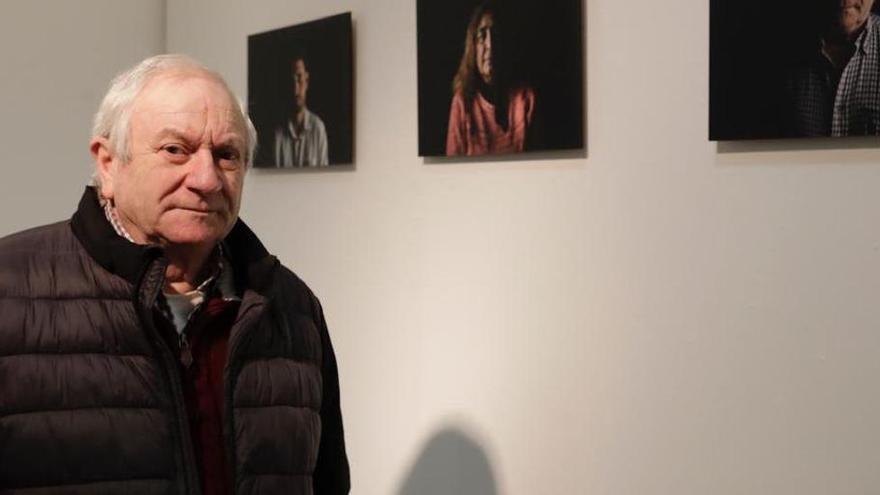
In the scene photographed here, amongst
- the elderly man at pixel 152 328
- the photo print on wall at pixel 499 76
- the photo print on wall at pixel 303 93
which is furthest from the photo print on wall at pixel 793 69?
the photo print on wall at pixel 303 93

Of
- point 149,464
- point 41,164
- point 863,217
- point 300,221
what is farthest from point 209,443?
point 41,164

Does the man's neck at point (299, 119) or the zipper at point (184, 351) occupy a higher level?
the man's neck at point (299, 119)

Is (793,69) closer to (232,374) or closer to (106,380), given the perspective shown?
(232,374)

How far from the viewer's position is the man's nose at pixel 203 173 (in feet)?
6.28

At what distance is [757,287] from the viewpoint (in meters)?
2.21

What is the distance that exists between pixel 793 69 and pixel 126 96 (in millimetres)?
1103

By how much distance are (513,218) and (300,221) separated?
3.20 feet

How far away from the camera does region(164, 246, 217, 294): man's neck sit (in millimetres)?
1985

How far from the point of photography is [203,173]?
192 cm

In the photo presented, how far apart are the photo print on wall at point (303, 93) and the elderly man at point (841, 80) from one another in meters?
1.45

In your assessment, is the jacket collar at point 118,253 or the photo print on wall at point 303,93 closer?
the jacket collar at point 118,253

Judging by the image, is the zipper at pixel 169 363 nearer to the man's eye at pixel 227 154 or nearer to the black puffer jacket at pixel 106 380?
the black puffer jacket at pixel 106 380

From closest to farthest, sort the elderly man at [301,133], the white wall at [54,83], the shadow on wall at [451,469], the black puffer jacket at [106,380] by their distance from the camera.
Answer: the black puffer jacket at [106,380] → the shadow on wall at [451,469] → the elderly man at [301,133] → the white wall at [54,83]

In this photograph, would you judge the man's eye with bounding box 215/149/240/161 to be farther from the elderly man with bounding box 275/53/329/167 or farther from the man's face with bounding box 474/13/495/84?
the elderly man with bounding box 275/53/329/167
